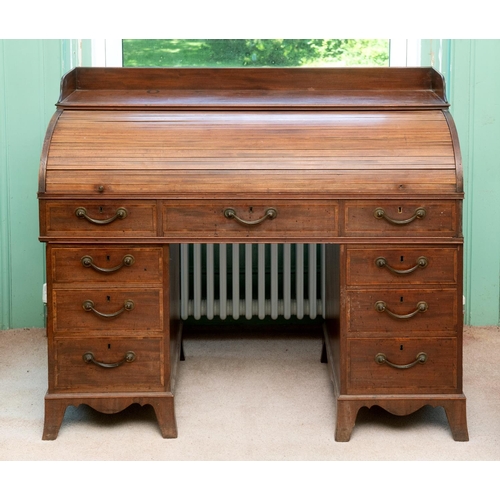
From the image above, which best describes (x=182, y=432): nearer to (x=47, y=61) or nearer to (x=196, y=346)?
(x=196, y=346)

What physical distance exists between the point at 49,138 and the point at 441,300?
1.56 meters

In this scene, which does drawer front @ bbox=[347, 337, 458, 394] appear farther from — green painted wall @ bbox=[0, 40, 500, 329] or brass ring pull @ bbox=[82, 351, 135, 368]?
green painted wall @ bbox=[0, 40, 500, 329]

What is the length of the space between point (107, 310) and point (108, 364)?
0.20m

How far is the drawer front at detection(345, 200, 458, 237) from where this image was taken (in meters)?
2.54

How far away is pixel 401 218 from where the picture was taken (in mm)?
2561

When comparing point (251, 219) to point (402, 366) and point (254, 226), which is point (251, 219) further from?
point (402, 366)

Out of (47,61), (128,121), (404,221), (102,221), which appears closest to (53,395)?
(102,221)

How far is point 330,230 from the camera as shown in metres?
2.57

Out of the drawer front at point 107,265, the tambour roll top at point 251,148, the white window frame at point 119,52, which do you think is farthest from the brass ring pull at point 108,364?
the white window frame at point 119,52

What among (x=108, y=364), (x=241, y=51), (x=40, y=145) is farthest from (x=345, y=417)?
(x=40, y=145)

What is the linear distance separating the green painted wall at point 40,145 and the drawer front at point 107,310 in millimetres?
1328

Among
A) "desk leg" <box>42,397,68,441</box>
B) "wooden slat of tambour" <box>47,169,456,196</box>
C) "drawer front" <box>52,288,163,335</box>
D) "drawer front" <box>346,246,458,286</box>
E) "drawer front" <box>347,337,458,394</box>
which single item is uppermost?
"wooden slat of tambour" <box>47,169,456,196</box>

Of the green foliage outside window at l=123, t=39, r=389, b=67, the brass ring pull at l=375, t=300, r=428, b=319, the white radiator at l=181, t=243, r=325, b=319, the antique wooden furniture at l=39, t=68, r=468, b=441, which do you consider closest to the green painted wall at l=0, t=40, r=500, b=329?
the green foliage outside window at l=123, t=39, r=389, b=67

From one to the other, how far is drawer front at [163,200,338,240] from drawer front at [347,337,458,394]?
459 millimetres
